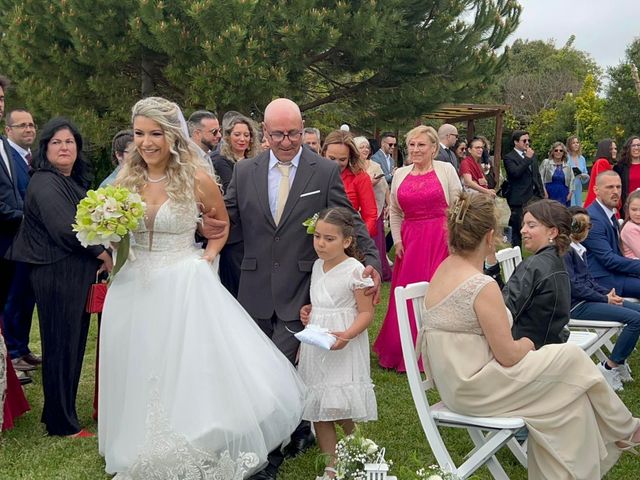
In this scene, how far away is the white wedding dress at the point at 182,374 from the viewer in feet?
12.4

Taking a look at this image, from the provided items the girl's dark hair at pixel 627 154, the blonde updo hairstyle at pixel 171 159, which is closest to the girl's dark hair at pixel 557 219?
the blonde updo hairstyle at pixel 171 159

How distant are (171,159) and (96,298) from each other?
1.16 metres

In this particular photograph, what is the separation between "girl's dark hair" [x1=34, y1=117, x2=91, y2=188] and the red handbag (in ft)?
2.46

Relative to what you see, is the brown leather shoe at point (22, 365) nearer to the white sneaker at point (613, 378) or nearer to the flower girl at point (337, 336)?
the flower girl at point (337, 336)

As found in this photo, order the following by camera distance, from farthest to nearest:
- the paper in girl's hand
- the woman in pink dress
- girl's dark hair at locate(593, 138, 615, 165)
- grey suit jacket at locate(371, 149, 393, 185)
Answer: grey suit jacket at locate(371, 149, 393, 185)
girl's dark hair at locate(593, 138, 615, 165)
the woman in pink dress
the paper in girl's hand

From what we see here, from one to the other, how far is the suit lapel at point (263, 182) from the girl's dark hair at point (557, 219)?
5.27ft

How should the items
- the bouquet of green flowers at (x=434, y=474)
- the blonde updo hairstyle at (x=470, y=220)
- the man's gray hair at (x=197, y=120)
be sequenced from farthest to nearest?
1. the man's gray hair at (x=197, y=120)
2. the blonde updo hairstyle at (x=470, y=220)
3. the bouquet of green flowers at (x=434, y=474)

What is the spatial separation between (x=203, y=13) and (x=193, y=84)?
1221 mm

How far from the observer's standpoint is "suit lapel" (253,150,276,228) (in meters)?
4.25

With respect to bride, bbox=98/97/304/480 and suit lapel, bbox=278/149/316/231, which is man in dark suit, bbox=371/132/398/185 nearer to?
suit lapel, bbox=278/149/316/231

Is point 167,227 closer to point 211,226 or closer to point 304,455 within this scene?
point 211,226

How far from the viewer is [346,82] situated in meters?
14.8

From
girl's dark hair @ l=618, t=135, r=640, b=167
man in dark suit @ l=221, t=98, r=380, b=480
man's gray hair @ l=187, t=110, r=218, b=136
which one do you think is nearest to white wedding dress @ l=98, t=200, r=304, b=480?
man in dark suit @ l=221, t=98, r=380, b=480

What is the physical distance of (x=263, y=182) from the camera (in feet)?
14.1
